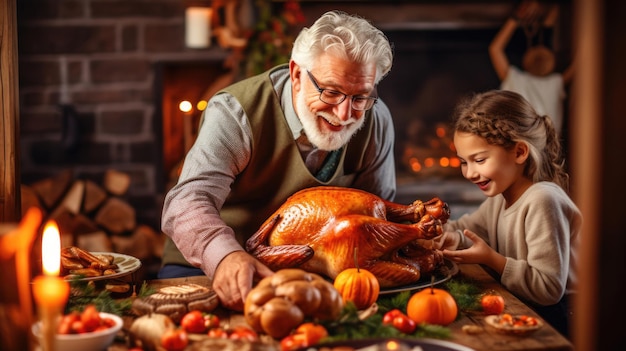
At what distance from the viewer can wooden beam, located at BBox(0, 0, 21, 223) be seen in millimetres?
1881

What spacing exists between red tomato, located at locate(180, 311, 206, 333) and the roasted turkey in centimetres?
36

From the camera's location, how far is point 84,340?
56.7 inches

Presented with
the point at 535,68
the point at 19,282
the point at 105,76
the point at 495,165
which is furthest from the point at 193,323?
the point at 535,68

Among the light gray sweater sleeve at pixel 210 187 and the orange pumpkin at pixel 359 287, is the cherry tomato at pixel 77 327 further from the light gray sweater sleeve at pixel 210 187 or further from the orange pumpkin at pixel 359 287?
the orange pumpkin at pixel 359 287

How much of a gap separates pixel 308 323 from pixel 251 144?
96 centimetres

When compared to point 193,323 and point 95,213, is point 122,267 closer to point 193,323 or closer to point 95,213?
point 193,323

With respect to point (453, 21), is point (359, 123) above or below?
below

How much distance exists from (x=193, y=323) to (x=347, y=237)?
50 centimetres

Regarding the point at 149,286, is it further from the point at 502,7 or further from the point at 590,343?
the point at 502,7

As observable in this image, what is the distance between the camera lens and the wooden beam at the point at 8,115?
74.0 inches

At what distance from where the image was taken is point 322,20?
2.29 meters

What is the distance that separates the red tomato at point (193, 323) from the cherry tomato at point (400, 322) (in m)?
0.41

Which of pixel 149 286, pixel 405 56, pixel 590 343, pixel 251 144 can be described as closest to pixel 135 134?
pixel 405 56

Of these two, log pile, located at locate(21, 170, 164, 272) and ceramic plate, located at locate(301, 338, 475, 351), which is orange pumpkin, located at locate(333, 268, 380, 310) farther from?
log pile, located at locate(21, 170, 164, 272)
